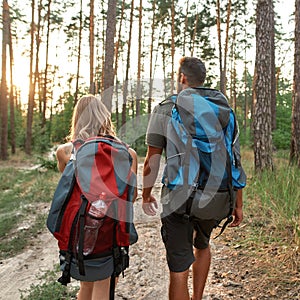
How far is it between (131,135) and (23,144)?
26.5 ft

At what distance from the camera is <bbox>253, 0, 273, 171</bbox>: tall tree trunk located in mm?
7676

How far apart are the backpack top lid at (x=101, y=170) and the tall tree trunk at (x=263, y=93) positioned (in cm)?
600

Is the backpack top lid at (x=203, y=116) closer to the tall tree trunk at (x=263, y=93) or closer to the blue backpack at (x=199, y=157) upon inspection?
the blue backpack at (x=199, y=157)

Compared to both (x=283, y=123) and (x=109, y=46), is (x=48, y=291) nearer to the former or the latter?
(x=109, y=46)

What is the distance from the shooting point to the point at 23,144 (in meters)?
23.7

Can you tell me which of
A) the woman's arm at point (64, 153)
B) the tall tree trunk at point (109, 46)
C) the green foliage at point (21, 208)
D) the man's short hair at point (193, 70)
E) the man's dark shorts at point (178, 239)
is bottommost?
the green foliage at point (21, 208)

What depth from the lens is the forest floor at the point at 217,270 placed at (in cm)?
346

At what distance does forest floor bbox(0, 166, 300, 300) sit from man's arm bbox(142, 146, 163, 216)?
4.15 ft

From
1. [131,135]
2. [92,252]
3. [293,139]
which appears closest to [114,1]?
[293,139]

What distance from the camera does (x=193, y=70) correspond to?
8.80 ft

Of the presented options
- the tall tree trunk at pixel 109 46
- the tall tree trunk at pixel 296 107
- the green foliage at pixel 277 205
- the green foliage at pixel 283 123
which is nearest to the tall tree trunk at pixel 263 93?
the tall tree trunk at pixel 296 107

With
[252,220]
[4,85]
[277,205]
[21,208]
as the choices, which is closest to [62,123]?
[4,85]

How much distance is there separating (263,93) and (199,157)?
19.3 ft

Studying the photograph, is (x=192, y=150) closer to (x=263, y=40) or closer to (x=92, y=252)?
(x=92, y=252)
